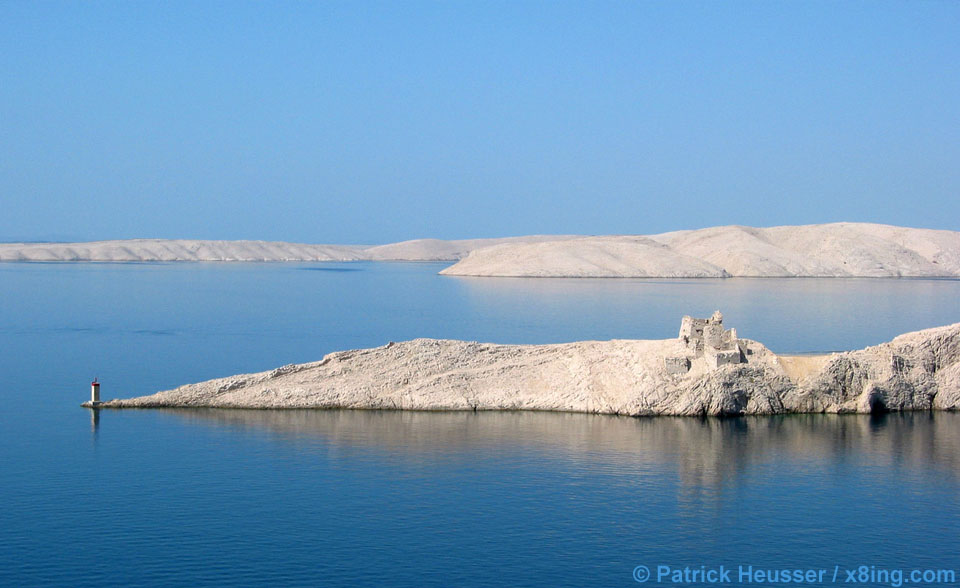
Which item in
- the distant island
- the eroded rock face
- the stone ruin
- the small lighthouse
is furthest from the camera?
the distant island

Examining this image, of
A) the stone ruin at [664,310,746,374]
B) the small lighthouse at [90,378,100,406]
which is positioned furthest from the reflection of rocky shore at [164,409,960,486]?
the small lighthouse at [90,378,100,406]

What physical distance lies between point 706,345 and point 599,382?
3.72 m

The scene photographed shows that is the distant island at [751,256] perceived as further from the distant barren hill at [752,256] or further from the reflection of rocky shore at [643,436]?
the reflection of rocky shore at [643,436]

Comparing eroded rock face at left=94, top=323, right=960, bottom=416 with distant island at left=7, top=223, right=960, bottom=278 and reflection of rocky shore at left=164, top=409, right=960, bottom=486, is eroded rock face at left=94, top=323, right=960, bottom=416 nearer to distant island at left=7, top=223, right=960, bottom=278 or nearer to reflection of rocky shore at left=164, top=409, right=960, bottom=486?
reflection of rocky shore at left=164, top=409, right=960, bottom=486

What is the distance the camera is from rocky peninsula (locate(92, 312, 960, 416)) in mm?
34875

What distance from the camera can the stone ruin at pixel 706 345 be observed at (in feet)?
114

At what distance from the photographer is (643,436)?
31969 mm

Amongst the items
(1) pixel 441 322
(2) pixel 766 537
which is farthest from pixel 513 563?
(1) pixel 441 322

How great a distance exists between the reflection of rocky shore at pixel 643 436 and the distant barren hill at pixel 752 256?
356 feet

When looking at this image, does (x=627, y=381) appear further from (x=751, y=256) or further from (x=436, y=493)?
(x=751, y=256)

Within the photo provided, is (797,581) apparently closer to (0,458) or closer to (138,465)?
(138,465)

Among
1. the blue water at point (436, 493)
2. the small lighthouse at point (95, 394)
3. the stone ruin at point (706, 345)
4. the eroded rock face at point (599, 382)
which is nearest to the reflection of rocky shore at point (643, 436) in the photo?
the blue water at point (436, 493)

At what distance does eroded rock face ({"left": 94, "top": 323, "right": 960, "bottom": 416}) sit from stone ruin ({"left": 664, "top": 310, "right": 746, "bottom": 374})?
242mm

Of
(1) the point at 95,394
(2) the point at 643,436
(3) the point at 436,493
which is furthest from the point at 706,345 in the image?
(1) the point at 95,394
